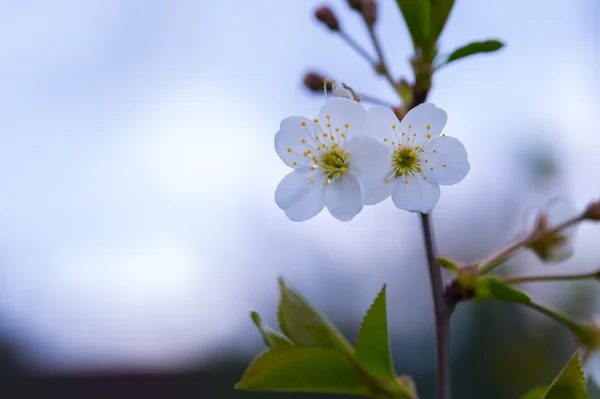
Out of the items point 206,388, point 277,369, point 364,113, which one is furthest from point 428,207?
point 206,388

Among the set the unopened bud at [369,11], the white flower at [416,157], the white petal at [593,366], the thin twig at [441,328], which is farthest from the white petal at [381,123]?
the white petal at [593,366]

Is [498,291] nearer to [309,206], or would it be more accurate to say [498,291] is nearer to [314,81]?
[309,206]

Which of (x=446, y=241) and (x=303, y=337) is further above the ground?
(x=446, y=241)

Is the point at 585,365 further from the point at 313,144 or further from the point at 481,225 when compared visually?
the point at 481,225

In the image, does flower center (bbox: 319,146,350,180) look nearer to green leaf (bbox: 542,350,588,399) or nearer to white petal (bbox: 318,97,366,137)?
white petal (bbox: 318,97,366,137)

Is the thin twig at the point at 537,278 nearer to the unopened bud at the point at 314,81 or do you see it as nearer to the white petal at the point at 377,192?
the white petal at the point at 377,192
